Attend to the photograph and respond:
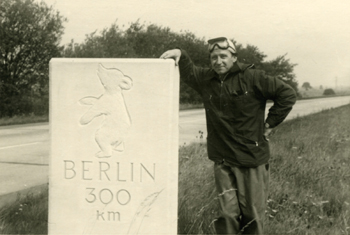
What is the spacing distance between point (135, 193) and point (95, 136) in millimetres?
473

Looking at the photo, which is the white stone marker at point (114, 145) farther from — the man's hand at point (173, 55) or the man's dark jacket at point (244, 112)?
the man's dark jacket at point (244, 112)

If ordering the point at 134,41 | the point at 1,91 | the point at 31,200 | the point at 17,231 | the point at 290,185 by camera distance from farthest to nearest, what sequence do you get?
the point at 1,91 < the point at 134,41 < the point at 290,185 < the point at 31,200 < the point at 17,231

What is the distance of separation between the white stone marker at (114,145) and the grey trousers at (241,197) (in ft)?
1.46

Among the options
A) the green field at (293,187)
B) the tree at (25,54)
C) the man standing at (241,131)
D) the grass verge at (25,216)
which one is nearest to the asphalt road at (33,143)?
the green field at (293,187)

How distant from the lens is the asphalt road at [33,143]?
4539 mm

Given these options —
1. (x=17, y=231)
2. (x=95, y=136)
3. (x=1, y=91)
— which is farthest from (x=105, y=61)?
(x=1, y=91)

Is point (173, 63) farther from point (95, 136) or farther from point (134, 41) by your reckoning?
point (134, 41)

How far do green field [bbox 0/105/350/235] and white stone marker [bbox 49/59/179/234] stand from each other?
0.68 m

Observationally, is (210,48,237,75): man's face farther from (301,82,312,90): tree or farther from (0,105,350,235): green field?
(301,82,312,90): tree

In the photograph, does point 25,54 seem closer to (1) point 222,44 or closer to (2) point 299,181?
(1) point 222,44

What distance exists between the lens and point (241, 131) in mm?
3115

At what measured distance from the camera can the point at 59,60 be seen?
9.55ft

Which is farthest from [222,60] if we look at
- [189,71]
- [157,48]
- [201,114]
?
[157,48]

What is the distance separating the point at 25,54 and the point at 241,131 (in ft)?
13.2
